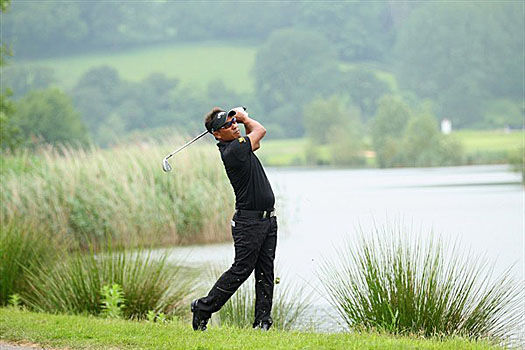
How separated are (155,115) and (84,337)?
109m

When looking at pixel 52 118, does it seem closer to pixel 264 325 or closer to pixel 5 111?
pixel 5 111

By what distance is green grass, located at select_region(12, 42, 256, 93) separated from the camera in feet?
393

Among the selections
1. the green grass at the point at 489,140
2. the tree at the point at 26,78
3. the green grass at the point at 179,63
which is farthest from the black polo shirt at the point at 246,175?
the tree at the point at 26,78

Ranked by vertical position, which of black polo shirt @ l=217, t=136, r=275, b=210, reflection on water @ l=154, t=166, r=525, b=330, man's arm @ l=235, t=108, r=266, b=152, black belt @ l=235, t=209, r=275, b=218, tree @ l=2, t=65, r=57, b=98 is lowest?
reflection on water @ l=154, t=166, r=525, b=330

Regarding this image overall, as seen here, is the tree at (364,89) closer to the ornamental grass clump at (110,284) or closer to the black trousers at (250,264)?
the ornamental grass clump at (110,284)

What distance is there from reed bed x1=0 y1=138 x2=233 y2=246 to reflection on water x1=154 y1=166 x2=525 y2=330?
0.78 m

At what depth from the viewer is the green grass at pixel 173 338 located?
711 cm

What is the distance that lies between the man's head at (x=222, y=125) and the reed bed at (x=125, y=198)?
12.0 meters

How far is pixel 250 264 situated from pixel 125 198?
1291cm

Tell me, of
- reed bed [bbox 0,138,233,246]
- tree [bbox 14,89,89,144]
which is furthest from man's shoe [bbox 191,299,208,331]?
tree [bbox 14,89,89,144]

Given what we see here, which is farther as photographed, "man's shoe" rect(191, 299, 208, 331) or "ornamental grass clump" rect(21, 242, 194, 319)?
"ornamental grass clump" rect(21, 242, 194, 319)

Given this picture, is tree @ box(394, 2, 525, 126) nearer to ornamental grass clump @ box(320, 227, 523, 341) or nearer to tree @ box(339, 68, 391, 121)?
tree @ box(339, 68, 391, 121)

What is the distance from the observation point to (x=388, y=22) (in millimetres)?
140875

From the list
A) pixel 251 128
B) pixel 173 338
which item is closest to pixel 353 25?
pixel 251 128
